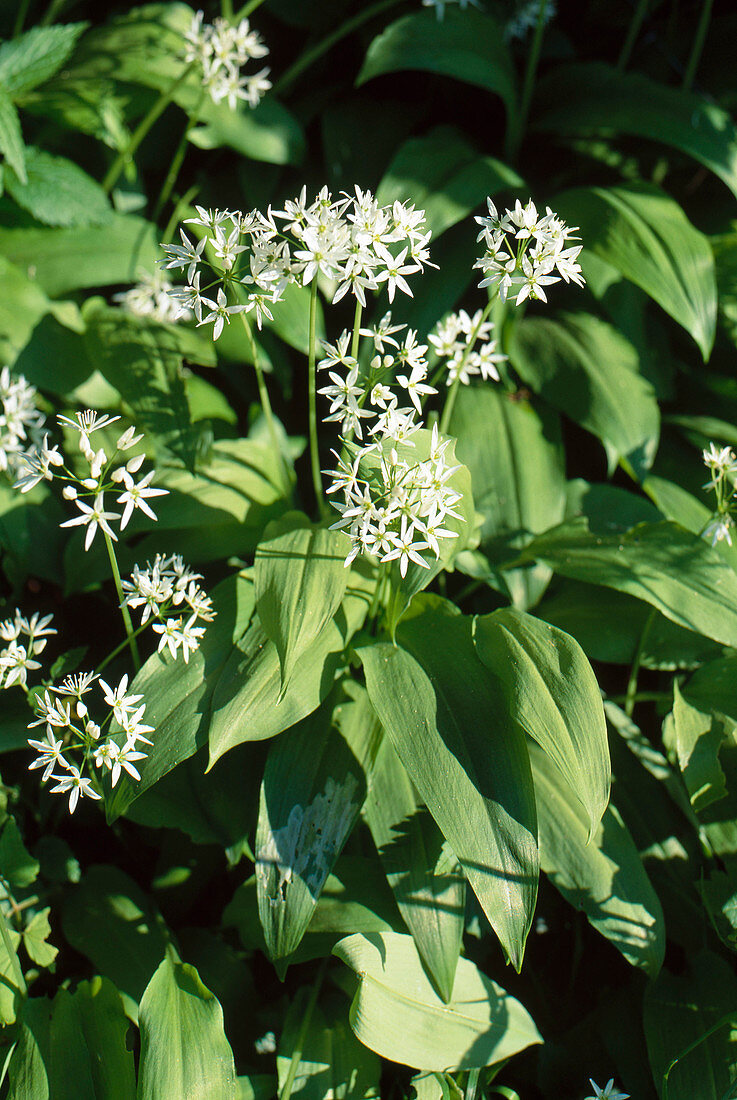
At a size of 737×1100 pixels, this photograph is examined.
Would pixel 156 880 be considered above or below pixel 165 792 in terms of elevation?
below

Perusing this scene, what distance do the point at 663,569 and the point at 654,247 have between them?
3.88 feet

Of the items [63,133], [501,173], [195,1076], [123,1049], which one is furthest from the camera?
[63,133]

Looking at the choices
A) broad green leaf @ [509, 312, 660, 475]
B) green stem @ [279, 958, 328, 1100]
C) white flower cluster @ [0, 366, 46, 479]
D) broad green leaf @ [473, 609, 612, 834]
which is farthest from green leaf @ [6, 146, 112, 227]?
green stem @ [279, 958, 328, 1100]

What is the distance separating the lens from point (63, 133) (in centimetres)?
307

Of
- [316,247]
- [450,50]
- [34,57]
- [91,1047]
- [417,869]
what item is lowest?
[91,1047]

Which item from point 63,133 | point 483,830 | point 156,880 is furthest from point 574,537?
point 63,133

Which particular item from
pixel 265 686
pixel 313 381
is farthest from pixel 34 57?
pixel 265 686

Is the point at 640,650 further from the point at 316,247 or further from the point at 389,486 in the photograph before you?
the point at 316,247

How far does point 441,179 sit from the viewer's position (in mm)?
2676

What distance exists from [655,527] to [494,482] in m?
0.54

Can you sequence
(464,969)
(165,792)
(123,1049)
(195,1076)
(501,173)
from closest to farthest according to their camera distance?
(195,1076)
(123,1049)
(464,969)
(165,792)
(501,173)

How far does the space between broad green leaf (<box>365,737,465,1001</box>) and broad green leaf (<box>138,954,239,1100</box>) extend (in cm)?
44

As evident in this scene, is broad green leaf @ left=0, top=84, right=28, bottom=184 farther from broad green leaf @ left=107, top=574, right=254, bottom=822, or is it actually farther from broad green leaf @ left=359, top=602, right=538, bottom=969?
broad green leaf @ left=359, top=602, right=538, bottom=969

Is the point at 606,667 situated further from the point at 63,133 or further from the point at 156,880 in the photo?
the point at 63,133
